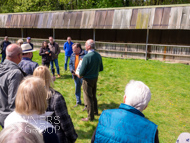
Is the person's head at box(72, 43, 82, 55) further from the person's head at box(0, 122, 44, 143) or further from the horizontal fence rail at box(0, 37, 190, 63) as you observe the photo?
the horizontal fence rail at box(0, 37, 190, 63)

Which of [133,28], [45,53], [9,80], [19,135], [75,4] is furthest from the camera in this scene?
[75,4]

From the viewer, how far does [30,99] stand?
187 cm

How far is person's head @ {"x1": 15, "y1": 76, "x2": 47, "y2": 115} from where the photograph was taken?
186 centimetres

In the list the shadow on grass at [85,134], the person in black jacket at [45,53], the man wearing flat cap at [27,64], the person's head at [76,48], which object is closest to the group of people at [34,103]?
the man wearing flat cap at [27,64]

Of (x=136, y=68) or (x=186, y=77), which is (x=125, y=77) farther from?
(x=186, y=77)

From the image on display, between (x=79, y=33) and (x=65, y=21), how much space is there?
199 centimetres

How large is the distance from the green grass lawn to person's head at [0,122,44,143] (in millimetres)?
2971

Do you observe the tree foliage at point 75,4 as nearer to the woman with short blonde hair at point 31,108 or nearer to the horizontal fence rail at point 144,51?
the horizontal fence rail at point 144,51

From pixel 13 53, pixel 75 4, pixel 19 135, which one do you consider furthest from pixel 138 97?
pixel 75 4

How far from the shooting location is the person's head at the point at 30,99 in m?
1.86

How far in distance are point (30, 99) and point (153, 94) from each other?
6233 millimetres

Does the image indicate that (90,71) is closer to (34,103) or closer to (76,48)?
(76,48)

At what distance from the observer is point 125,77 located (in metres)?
9.41

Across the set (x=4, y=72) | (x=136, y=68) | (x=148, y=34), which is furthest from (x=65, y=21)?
(x=4, y=72)
